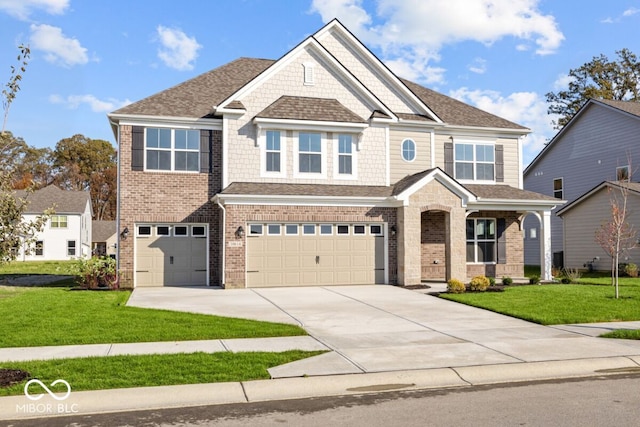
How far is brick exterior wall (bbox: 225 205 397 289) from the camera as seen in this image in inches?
771

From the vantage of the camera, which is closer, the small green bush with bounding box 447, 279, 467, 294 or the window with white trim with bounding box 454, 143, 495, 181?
the small green bush with bounding box 447, 279, 467, 294

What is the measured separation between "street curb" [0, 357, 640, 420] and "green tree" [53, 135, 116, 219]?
75542mm

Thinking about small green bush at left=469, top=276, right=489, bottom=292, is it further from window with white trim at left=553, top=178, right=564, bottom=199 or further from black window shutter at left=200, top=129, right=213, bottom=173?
window with white trim at left=553, top=178, right=564, bottom=199

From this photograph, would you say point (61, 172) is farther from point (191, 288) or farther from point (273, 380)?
point (273, 380)

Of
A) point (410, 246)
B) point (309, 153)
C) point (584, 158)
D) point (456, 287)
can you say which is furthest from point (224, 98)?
point (584, 158)

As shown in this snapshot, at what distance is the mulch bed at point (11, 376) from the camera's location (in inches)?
284

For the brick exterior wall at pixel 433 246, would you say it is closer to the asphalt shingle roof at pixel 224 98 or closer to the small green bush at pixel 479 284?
the asphalt shingle roof at pixel 224 98

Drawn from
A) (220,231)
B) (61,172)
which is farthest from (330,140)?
(61,172)

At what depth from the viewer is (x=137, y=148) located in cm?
2053

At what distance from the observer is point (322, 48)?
22.0m

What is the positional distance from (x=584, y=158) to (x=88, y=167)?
66.1 m

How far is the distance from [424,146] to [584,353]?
14728mm

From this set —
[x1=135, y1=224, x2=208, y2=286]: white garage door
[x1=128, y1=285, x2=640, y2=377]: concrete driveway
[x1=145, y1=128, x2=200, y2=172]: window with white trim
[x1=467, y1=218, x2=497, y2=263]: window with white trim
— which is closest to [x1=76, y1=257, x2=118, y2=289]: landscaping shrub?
[x1=135, y1=224, x2=208, y2=286]: white garage door

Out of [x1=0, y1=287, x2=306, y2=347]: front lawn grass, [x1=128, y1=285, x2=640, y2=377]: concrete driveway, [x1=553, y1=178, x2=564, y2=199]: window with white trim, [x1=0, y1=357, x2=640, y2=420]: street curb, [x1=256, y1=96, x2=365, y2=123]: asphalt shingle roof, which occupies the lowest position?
[x1=0, y1=357, x2=640, y2=420]: street curb
